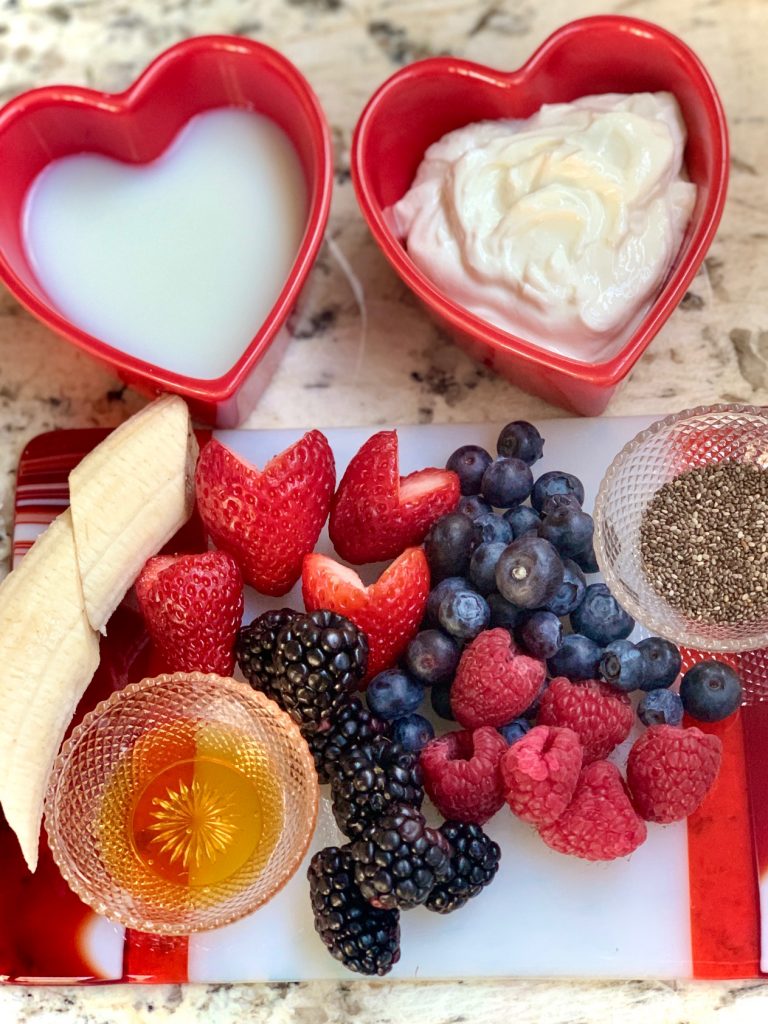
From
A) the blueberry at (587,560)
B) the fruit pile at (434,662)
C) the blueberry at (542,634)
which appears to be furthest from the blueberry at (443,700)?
the blueberry at (587,560)

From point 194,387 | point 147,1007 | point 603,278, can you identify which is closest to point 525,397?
point 603,278

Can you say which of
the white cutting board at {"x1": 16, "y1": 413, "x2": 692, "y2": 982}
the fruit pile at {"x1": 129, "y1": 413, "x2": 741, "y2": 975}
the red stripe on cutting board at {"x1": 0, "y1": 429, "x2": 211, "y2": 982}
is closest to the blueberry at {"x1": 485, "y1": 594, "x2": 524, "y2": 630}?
the fruit pile at {"x1": 129, "y1": 413, "x2": 741, "y2": 975}

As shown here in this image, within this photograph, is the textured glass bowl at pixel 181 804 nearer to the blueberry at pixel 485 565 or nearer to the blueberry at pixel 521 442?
the blueberry at pixel 485 565

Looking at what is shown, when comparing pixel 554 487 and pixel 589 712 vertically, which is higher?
pixel 554 487

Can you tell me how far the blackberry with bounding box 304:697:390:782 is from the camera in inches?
48.3

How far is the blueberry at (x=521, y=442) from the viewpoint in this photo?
1394 millimetres

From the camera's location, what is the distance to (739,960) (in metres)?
1.27

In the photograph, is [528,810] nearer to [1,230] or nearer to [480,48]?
[1,230]

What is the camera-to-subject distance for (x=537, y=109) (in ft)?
4.81

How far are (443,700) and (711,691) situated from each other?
301 mm

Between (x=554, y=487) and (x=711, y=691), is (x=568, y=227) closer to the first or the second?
(x=554, y=487)

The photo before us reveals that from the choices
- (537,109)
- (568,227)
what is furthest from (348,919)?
(537,109)

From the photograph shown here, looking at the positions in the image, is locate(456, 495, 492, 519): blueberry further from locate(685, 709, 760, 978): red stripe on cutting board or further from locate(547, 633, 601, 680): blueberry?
locate(685, 709, 760, 978): red stripe on cutting board

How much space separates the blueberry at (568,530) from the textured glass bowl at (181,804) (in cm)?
37
